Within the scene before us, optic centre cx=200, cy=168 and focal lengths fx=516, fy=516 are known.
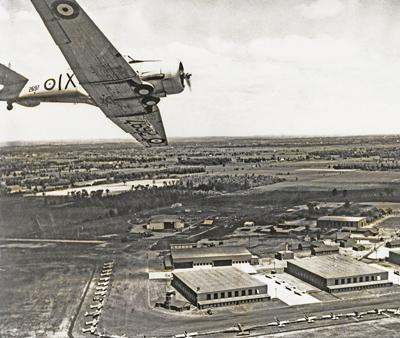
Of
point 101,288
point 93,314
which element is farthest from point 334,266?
point 93,314

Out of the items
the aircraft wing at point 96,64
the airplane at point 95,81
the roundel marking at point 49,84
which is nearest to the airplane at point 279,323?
the airplane at point 95,81

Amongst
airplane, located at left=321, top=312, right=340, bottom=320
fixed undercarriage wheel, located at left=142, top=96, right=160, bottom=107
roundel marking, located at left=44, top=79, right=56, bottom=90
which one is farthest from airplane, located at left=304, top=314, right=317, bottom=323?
roundel marking, located at left=44, top=79, right=56, bottom=90

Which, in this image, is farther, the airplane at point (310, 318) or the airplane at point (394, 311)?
the airplane at point (394, 311)

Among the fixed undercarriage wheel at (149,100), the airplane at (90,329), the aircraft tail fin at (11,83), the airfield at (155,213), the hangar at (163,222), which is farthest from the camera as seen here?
the hangar at (163,222)

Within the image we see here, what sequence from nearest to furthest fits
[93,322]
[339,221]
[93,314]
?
[93,322], [93,314], [339,221]

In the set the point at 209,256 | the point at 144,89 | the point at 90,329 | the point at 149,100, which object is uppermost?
the point at 144,89

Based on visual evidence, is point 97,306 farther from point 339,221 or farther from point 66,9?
point 66,9

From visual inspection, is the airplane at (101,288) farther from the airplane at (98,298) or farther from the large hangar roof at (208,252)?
the large hangar roof at (208,252)

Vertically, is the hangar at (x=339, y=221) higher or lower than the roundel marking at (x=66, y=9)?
lower
